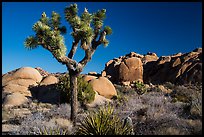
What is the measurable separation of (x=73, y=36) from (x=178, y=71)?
74.6ft

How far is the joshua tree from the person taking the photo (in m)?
11.4

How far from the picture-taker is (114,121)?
24.8 ft

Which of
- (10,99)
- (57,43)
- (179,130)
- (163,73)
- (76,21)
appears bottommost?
(179,130)

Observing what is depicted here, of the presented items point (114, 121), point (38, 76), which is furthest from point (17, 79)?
point (114, 121)

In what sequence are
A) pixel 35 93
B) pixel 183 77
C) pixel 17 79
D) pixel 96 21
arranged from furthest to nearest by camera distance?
pixel 183 77, pixel 17 79, pixel 35 93, pixel 96 21

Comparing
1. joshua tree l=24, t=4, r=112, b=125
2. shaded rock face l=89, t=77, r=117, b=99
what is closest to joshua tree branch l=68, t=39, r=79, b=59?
joshua tree l=24, t=4, r=112, b=125

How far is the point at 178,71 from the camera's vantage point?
32688mm

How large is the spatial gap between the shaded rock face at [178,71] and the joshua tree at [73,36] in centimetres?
1857

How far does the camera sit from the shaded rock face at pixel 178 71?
29.4m

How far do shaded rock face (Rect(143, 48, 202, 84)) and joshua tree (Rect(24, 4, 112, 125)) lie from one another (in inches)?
731

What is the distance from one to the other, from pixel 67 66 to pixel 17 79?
42.7ft

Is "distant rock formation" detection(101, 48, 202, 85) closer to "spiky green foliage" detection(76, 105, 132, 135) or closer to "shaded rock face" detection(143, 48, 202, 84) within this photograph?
"shaded rock face" detection(143, 48, 202, 84)

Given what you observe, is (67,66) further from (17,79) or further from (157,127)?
(17,79)

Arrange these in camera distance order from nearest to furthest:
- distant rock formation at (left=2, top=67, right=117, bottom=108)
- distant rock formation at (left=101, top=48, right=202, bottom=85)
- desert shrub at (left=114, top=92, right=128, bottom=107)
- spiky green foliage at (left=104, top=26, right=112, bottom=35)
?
spiky green foliage at (left=104, top=26, right=112, bottom=35), desert shrub at (left=114, top=92, right=128, bottom=107), distant rock formation at (left=2, top=67, right=117, bottom=108), distant rock formation at (left=101, top=48, right=202, bottom=85)
